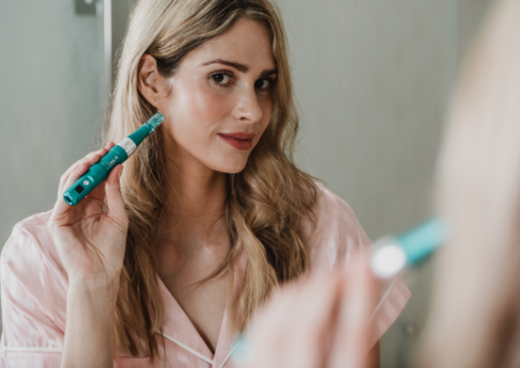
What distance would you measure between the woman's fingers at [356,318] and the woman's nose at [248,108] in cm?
74

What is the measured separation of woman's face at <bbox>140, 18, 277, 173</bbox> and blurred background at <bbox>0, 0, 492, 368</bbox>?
16.0 inches

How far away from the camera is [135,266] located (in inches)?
35.2

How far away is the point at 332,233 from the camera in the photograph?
99cm

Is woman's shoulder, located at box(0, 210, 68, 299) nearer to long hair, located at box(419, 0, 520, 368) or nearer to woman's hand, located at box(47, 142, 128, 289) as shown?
woman's hand, located at box(47, 142, 128, 289)

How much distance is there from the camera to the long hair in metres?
0.16

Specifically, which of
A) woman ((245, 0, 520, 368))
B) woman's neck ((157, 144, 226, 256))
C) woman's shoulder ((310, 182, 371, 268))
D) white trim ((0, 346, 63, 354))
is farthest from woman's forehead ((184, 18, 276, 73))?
woman ((245, 0, 520, 368))

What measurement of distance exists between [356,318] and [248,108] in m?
0.76

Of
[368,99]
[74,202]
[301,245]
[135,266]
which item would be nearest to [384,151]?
[368,99]

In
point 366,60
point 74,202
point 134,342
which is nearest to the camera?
point 74,202

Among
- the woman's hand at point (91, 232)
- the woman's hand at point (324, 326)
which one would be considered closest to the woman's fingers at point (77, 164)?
the woman's hand at point (91, 232)

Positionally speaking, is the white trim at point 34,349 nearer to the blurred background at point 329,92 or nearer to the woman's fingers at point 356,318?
the blurred background at point 329,92

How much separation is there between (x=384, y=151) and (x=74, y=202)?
112 cm

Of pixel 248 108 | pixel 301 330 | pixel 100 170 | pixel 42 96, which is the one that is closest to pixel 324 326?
pixel 301 330

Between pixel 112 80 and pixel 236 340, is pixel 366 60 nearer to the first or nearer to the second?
pixel 112 80
